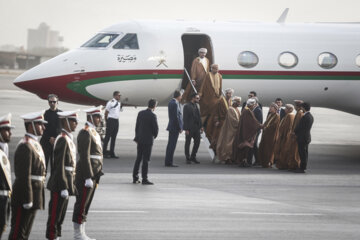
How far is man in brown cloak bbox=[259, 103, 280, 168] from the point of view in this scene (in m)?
23.8

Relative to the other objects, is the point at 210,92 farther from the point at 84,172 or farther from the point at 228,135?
the point at 84,172

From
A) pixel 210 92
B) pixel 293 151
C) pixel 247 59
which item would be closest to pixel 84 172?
pixel 293 151

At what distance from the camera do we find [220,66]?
1045 inches

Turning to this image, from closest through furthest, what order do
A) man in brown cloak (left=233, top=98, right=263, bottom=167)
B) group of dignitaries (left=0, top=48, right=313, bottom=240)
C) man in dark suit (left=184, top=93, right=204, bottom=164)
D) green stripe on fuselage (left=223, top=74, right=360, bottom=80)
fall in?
group of dignitaries (left=0, top=48, right=313, bottom=240), man in brown cloak (left=233, top=98, right=263, bottom=167), man in dark suit (left=184, top=93, right=204, bottom=164), green stripe on fuselage (left=223, top=74, right=360, bottom=80)

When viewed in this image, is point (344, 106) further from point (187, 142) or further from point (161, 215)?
point (161, 215)

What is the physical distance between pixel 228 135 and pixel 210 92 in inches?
63.7

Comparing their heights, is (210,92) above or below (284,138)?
above

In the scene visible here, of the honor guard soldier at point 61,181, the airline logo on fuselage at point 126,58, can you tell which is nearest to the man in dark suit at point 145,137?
the airline logo on fuselage at point 126,58

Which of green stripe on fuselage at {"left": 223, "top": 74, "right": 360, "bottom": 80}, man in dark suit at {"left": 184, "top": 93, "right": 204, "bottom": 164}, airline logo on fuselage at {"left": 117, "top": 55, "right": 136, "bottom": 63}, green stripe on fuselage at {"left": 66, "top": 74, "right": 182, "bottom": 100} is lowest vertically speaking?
man in dark suit at {"left": 184, "top": 93, "right": 204, "bottom": 164}

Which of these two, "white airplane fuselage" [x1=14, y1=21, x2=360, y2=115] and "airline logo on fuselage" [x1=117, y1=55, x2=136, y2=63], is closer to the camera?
"white airplane fuselage" [x1=14, y1=21, x2=360, y2=115]

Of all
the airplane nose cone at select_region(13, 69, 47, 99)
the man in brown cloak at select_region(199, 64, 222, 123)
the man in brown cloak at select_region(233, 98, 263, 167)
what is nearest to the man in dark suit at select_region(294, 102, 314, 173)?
the man in brown cloak at select_region(233, 98, 263, 167)

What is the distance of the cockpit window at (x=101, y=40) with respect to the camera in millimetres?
26172

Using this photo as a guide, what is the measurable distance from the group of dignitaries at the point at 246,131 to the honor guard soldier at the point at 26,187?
36.2ft

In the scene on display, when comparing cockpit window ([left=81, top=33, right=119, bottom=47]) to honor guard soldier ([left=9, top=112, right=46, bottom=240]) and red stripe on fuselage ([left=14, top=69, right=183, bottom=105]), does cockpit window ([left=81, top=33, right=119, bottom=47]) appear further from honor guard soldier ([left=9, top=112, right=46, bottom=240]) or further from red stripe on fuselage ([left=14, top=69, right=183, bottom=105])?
honor guard soldier ([left=9, top=112, right=46, bottom=240])
